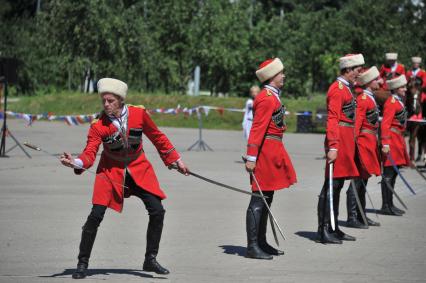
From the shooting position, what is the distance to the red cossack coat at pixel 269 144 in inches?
367

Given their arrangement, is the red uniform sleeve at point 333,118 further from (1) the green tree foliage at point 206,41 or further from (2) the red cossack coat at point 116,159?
(1) the green tree foliage at point 206,41

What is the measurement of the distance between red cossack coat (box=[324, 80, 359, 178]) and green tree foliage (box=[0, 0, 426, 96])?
32485mm

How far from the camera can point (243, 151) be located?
25.8m

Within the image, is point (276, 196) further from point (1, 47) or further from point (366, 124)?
point (1, 47)

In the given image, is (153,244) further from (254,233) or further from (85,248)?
(254,233)

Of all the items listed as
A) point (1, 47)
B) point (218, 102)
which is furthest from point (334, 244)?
point (1, 47)

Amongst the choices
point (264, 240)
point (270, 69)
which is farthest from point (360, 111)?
point (264, 240)

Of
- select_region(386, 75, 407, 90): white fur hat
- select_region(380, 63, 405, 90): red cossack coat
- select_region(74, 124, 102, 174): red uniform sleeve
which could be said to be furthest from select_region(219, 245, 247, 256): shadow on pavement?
select_region(380, 63, 405, 90): red cossack coat

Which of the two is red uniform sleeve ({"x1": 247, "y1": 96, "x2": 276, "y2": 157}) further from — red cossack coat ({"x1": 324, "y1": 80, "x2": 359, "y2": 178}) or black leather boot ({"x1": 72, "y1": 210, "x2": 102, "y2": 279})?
black leather boot ({"x1": 72, "y1": 210, "x2": 102, "y2": 279})

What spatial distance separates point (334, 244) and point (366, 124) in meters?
2.00

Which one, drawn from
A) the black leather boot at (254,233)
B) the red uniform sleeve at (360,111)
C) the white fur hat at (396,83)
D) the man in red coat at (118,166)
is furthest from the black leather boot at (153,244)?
the white fur hat at (396,83)

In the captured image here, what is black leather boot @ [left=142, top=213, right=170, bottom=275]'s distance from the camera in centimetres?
836

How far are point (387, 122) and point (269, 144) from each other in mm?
3762

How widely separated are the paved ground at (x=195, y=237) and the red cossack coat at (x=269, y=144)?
68cm
